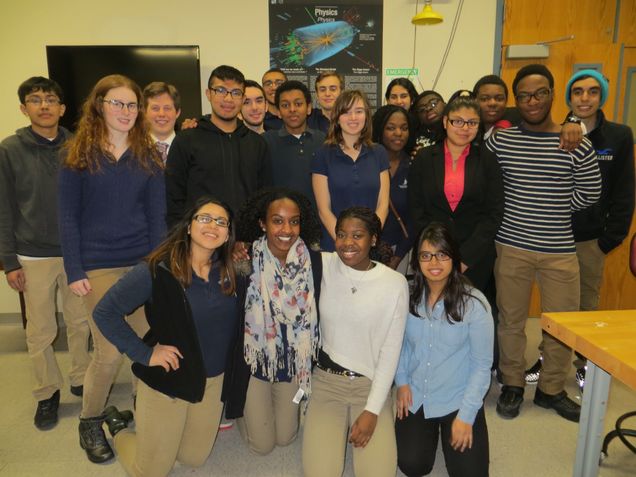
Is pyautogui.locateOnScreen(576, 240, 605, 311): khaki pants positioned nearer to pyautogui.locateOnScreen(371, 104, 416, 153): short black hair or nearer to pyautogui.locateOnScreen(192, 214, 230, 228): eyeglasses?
pyautogui.locateOnScreen(371, 104, 416, 153): short black hair

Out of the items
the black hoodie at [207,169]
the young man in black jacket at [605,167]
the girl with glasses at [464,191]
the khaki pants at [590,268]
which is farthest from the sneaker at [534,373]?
the black hoodie at [207,169]

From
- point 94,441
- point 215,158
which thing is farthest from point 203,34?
point 94,441

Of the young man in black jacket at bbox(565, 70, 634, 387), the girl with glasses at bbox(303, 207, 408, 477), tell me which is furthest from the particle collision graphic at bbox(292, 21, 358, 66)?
the girl with glasses at bbox(303, 207, 408, 477)

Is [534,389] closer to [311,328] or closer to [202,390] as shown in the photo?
→ [311,328]

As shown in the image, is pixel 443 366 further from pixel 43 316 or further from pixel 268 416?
pixel 43 316

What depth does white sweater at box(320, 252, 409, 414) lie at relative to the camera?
82.6 inches

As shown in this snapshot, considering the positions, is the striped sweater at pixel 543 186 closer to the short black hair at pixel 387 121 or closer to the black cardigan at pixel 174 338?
the short black hair at pixel 387 121

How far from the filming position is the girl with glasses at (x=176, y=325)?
6.42 ft

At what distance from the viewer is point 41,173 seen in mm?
2809

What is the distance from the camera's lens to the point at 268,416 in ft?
7.86

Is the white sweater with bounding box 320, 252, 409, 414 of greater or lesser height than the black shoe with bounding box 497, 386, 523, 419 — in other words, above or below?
above

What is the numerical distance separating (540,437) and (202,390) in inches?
69.3

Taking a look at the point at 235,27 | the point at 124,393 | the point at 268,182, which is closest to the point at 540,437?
the point at 268,182

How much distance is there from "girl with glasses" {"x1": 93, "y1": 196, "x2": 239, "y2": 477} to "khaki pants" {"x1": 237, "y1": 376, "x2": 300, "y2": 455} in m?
0.25
